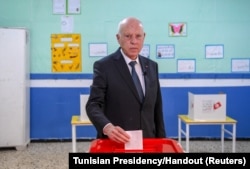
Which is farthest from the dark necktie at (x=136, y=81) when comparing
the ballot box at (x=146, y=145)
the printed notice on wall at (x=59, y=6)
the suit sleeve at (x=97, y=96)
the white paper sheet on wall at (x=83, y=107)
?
the printed notice on wall at (x=59, y=6)

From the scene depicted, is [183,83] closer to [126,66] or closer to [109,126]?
[126,66]

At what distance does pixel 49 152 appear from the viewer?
429 centimetres

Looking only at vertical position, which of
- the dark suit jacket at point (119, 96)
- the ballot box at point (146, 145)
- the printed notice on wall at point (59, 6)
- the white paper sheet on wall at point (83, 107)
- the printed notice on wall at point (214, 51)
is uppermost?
the printed notice on wall at point (59, 6)

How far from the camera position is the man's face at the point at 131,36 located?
1696 millimetres

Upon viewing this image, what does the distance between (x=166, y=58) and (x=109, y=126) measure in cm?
346

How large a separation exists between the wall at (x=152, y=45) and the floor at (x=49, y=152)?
0.86 feet

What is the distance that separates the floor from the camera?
3.77 metres

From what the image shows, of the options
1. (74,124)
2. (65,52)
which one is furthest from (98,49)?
(74,124)

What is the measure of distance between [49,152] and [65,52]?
1.40 metres

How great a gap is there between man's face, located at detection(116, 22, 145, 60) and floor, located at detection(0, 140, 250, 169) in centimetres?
225

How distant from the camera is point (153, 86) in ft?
6.10

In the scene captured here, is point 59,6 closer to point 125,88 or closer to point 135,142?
point 125,88

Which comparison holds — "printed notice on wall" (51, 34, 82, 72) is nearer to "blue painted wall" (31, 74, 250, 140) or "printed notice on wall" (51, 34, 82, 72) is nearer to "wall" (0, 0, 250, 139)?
"wall" (0, 0, 250, 139)

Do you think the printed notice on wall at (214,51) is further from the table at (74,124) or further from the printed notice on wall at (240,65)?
the table at (74,124)
